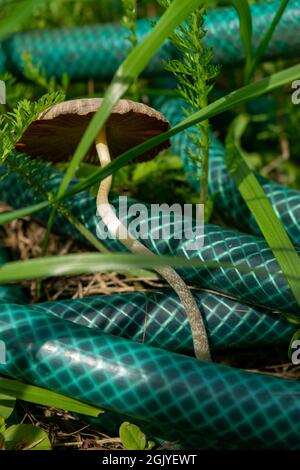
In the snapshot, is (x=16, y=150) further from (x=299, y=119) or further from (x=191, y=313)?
(x=299, y=119)

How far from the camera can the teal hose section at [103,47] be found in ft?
8.76

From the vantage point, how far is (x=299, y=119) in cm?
277

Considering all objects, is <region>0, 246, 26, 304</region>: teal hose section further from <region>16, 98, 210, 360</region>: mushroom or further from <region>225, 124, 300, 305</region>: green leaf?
<region>225, 124, 300, 305</region>: green leaf

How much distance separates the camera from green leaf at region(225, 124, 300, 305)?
1744 millimetres

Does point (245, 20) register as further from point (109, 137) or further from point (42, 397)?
point (42, 397)

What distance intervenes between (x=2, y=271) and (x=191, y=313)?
528 millimetres

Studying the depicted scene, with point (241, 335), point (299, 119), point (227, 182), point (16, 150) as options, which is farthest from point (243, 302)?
point (299, 119)

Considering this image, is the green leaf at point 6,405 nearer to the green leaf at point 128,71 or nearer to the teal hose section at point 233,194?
the green leaf at point 128,71

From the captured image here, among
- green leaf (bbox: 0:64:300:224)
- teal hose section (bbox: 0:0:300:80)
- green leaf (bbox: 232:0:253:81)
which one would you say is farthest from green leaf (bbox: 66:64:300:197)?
teal hose section (bbox: 0:0:300:80)

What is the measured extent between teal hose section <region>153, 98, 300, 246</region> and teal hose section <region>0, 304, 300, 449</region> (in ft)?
1.89
